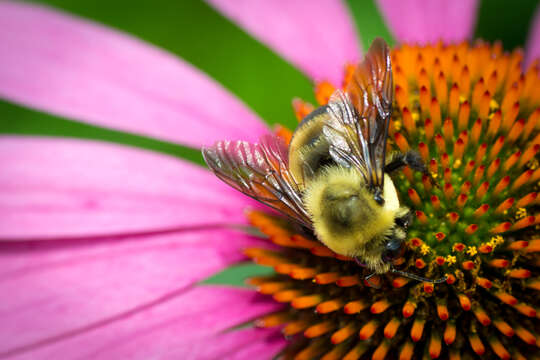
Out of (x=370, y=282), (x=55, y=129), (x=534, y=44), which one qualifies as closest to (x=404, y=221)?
(x=370, y=282)

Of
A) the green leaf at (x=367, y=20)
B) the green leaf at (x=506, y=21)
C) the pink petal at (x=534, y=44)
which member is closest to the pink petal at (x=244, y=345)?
the pink petal at (x=534, y=44)

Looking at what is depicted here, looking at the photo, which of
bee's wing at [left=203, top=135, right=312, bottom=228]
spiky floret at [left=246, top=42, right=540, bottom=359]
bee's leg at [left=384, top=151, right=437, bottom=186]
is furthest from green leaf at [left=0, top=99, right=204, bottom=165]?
bee's leg at [left=384, top=151, right=437, bottom=186]

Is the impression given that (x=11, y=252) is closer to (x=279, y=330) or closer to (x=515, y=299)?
(x=279, y=330)

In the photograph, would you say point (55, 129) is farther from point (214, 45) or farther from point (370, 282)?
point (370, 282)

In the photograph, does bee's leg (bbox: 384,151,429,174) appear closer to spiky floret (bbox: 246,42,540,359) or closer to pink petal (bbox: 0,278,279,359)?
spiky floret (bbox: 246,42,540,359)

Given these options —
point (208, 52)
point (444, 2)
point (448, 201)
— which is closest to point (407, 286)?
point (448, 201)

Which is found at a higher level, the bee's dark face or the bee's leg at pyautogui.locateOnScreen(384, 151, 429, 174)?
the bee's leg at pyautogui.locateOnScreen(384, 151, 429, 174)

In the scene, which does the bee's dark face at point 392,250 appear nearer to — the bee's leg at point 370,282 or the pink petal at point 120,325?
the bee's leg at point 370,282
